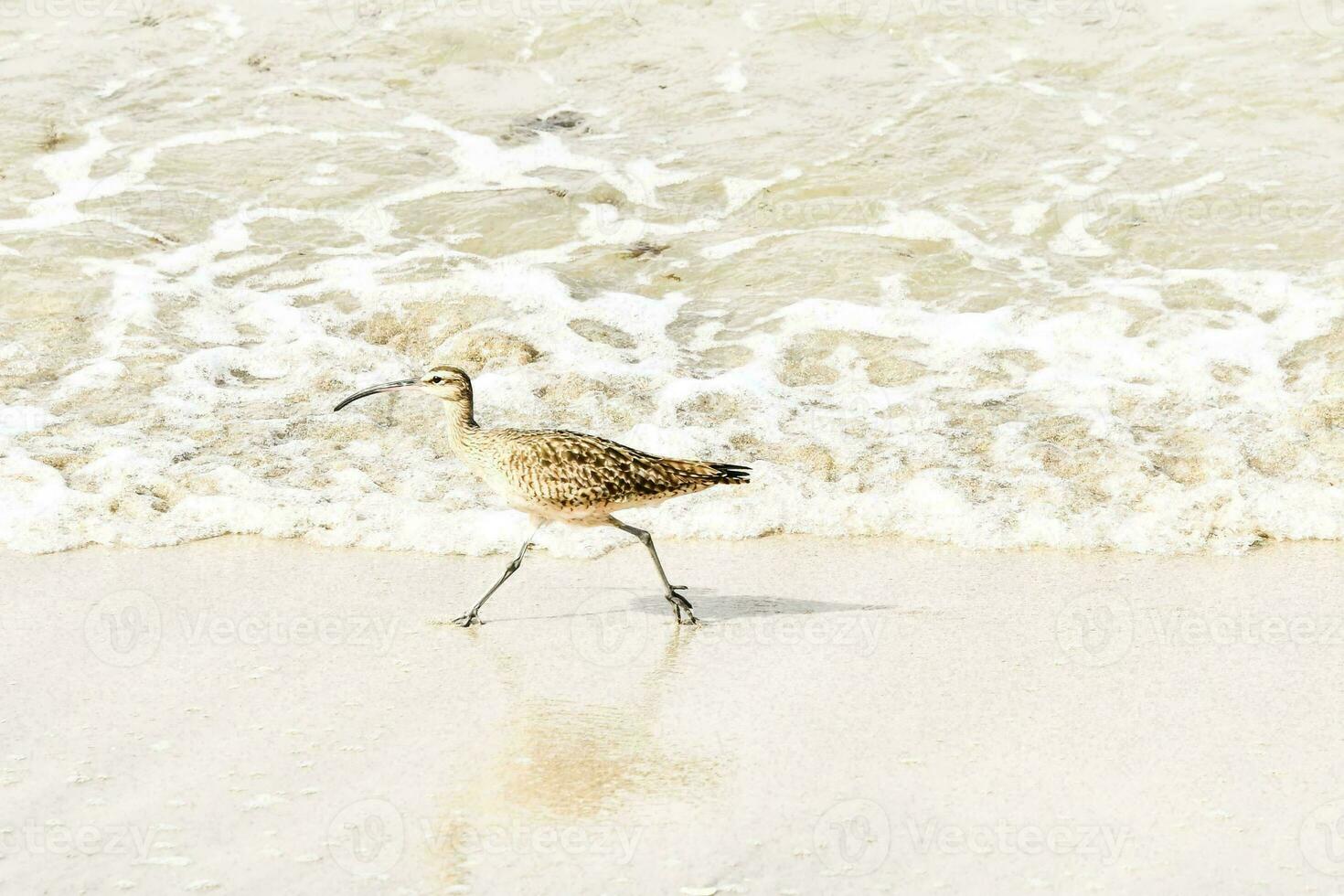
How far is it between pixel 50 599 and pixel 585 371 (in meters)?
3.46

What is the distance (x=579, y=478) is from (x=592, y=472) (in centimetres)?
7

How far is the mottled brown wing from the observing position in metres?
5.84

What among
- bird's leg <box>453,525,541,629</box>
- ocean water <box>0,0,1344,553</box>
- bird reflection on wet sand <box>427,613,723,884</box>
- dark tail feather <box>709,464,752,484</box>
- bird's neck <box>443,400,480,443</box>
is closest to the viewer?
bird reflection on wet sand <box>427,613,723,884</box>

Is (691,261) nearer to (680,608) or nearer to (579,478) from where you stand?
(579,478)

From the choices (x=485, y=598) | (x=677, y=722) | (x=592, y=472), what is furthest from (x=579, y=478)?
(x=677, y=722)

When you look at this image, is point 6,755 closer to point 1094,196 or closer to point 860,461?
point 860,461

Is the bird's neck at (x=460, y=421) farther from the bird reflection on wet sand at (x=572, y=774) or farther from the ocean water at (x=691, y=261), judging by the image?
the bird reflection on wet sand at (x=572, y=774)

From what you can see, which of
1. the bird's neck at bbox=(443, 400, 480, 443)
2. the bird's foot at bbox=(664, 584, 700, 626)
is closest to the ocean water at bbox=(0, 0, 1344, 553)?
the bird's neck at bbox=(443, 400, 480, 443)

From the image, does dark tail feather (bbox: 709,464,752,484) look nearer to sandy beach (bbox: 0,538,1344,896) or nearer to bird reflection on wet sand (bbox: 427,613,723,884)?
sandy beach (bbox: 0,538,1344,896)

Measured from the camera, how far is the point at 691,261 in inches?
401

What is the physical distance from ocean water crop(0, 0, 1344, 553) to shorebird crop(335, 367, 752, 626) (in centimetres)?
77

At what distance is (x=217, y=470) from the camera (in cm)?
716

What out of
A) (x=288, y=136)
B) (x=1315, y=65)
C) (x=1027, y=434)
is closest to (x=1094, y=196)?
(x=1315, y=65)

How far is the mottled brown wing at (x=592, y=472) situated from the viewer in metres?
5.84
